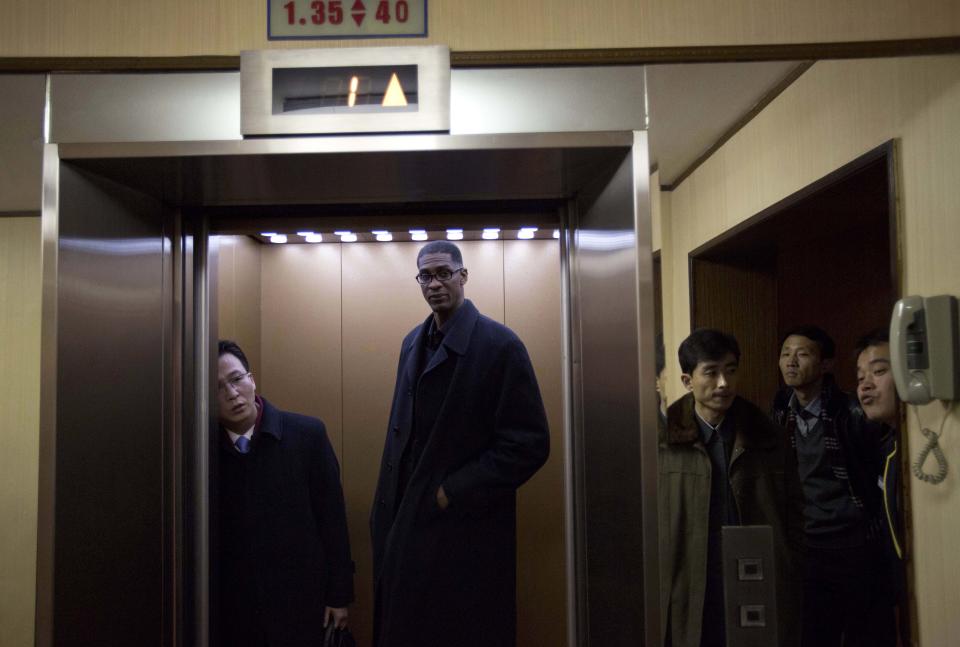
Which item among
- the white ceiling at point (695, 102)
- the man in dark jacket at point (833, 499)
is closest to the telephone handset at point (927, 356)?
the white ceiling at point (695, 102)

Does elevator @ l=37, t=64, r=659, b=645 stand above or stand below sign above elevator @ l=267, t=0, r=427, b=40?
below

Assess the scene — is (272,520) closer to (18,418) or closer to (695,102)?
(18,418)

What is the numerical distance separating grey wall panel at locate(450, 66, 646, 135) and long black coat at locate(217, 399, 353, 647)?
0.98 metres

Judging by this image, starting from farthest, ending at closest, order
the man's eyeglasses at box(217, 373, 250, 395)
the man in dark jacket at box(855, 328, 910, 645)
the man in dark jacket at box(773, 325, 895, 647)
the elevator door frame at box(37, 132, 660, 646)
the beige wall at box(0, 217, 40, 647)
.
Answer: the man in dark jacket at box(773, 325, 895, 647), the man's eyeglasses at box(217, 373, 250, 395), the man in dark jacket at box(855, 328, 910, 645), the beige wall at box(0, 217, 40, 647), the elevator door frame at box(37, 132, 660, 646)

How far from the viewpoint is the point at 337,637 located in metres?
2.15

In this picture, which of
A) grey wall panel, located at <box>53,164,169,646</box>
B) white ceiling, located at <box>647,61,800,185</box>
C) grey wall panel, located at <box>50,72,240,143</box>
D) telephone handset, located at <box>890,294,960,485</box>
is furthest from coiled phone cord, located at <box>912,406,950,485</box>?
grey wall panel, located at <box>53,164,169,646</box>

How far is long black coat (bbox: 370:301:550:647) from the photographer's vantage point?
6.93 feet

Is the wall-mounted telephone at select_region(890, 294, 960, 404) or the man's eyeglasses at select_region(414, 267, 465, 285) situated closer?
the wall-mounted telephone at select_region(890, 294, 960, 404)

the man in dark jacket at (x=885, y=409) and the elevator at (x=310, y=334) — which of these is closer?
the elevator at (x=310, y=334)

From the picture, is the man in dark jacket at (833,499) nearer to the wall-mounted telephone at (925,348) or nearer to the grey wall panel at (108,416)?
the wall-mounted telephone at (925,348)

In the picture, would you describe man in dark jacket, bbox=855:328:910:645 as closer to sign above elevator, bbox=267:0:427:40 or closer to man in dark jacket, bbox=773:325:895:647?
man in dark jacket, bbox=773:325:895:647

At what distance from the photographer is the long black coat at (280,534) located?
2.18 m

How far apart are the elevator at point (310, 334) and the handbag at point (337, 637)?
40 millimetres

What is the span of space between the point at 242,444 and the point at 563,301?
0.98 m
